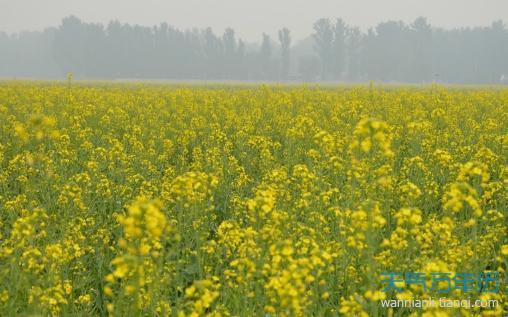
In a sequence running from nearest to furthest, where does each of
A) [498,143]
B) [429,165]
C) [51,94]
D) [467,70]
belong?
[429,165], [498,143], [51,94], [467,70]

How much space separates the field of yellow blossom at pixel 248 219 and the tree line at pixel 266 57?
84.1 m

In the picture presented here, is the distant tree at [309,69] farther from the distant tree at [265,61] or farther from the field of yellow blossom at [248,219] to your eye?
the field of yellow blossom at [248,219]

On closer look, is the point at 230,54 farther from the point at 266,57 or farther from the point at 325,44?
the point at 325,44

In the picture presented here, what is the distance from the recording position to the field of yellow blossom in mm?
3369

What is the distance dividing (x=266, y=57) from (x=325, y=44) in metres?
11.9

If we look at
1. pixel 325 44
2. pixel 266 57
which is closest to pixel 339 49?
pixel 325 44

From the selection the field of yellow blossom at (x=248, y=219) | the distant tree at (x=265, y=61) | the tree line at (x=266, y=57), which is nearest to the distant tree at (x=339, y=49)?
the tree line at (x=266, y=57)

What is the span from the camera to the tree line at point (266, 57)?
9569cm

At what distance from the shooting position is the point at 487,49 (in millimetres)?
104188

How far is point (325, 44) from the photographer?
98312 millimetres

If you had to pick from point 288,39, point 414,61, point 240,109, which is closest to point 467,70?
point 414,61

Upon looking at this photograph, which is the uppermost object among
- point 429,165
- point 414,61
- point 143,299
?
point 414,61

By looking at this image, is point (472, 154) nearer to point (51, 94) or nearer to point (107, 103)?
point (107, 103)

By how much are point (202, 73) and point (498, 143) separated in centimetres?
8913
